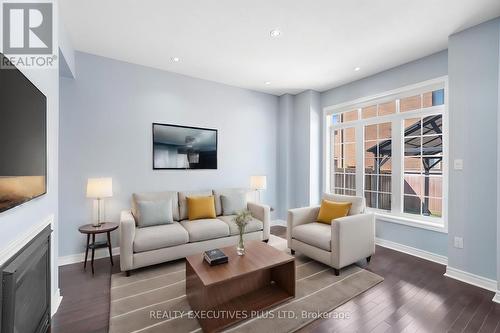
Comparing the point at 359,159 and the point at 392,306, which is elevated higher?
the point at 359,159

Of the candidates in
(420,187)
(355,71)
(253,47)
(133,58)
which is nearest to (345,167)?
(420,187)

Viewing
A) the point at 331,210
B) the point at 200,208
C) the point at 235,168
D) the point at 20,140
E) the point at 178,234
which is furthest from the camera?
the point at 235,168

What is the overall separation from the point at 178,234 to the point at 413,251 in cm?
331

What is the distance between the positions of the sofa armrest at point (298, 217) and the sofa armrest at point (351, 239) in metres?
0.69

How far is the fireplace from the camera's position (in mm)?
1069

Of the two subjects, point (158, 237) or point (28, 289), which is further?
point (158, 237)

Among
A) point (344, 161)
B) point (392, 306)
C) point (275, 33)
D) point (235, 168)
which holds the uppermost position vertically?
point (275, 33)

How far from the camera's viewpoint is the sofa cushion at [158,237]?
2.68 m

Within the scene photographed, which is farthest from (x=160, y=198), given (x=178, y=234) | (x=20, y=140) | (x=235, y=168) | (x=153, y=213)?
(x=20, y=140)

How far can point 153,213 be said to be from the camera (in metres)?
3.06

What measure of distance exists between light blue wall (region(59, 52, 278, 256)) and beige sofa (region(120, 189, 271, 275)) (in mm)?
342

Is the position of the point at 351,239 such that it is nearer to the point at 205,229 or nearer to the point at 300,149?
the point at 205,229

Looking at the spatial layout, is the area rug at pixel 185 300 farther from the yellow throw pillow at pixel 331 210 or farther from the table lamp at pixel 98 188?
the table lamp at pixel 98 188

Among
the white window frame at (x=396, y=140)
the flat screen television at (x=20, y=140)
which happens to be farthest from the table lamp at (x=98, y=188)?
the white window frame at (x=396, y=140)
